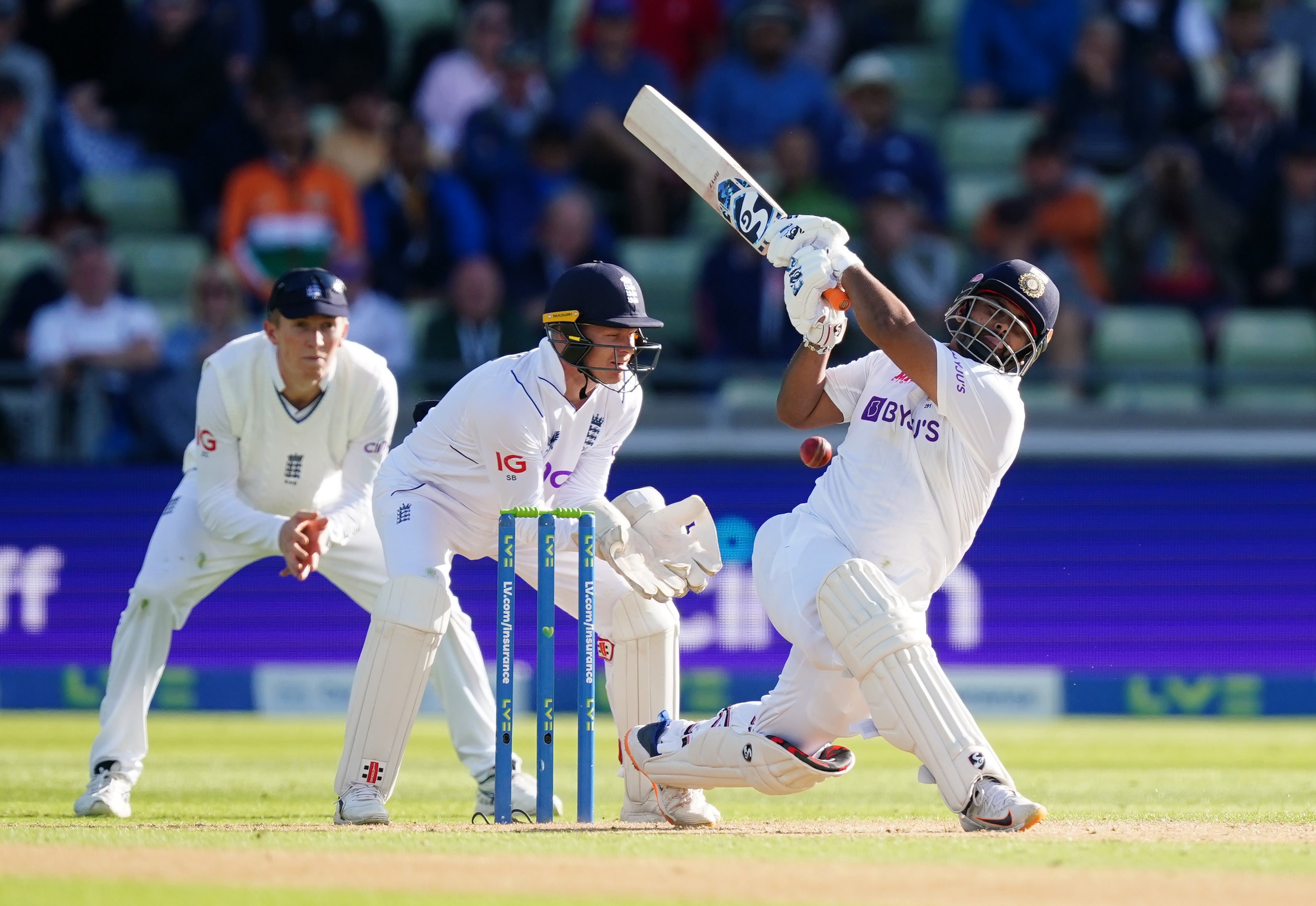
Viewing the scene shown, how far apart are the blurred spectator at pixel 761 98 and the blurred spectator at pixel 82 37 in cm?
371

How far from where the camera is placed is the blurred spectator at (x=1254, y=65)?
1123 cm

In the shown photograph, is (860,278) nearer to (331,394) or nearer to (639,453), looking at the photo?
(331,394)

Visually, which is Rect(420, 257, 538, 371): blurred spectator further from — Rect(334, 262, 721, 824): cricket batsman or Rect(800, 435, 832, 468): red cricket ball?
Rect(800, 435, 832, 468): red cricket ball

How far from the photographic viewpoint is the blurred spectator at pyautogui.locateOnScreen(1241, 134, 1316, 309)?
1039 centimetres

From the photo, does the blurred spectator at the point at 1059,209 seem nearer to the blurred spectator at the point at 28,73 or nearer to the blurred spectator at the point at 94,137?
the blurred spectator at the point at 94,137

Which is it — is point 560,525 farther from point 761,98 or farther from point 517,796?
point 761,98

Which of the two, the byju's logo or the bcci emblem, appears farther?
the byju's logo

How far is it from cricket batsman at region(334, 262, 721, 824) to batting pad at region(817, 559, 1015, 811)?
616 mm

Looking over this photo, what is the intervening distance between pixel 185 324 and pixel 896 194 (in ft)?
12.5

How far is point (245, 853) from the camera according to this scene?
4.18 m

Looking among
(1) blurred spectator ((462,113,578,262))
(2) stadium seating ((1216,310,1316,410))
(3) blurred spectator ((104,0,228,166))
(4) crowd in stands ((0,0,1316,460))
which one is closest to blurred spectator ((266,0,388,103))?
(4) crowd in stands ((0,0,1316,460))

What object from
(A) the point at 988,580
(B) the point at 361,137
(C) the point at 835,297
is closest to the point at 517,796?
(C) the point at 835,297

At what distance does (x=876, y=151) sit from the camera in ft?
34.9

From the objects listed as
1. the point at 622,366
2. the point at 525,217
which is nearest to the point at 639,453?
the point at 525,217
